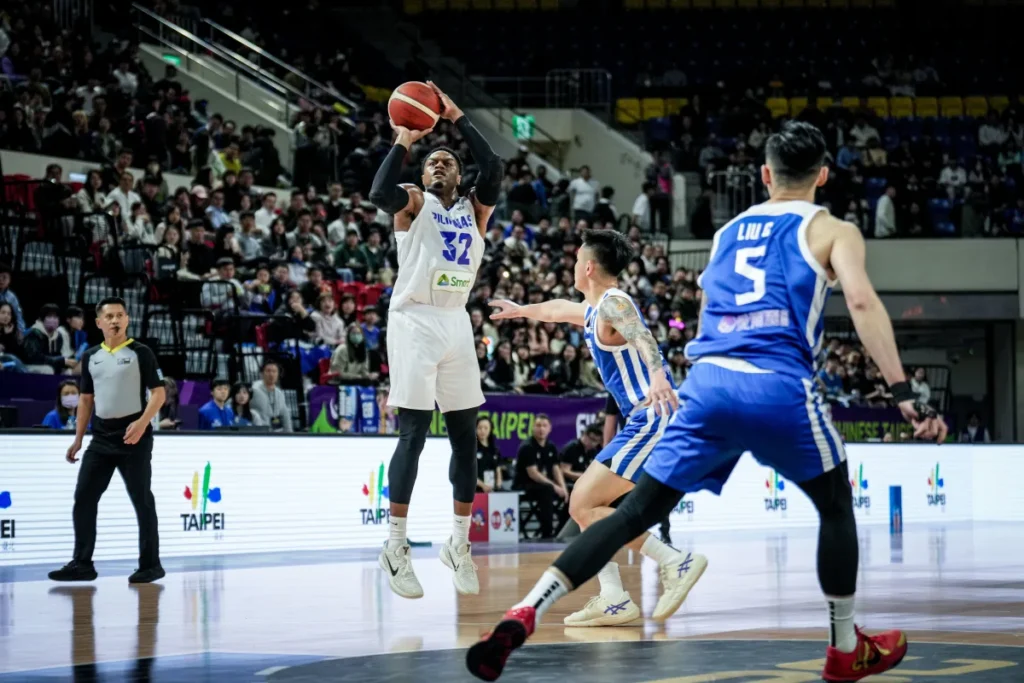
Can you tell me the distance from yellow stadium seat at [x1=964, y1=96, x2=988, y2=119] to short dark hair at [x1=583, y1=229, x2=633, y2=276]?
2938cm

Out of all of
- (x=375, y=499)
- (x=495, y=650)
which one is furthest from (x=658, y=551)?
(x=375, y=499)

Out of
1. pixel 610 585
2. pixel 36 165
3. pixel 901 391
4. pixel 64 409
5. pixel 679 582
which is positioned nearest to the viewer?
pixel 901 391

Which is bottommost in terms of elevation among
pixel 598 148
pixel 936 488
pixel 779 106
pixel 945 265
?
pixel 936 488

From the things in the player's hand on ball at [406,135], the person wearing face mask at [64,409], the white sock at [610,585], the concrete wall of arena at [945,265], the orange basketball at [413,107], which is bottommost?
the white sock at [610,585]

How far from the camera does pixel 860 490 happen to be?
68.9 feet

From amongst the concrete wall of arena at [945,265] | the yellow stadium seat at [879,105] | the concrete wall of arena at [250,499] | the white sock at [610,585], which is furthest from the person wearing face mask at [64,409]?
the yellow stadium seat at [879,105]

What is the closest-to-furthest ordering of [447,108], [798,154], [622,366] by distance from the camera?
[798,154] < [622,366] < [447,108]

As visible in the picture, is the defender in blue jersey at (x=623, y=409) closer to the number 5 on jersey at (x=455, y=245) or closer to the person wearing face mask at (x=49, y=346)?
the number 5 on jersey at (x=455, y=245)

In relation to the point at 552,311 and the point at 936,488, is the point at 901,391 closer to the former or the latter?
the point at 552,311

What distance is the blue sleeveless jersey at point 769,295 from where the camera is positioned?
4.89 m

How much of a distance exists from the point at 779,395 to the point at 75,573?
7.55 m

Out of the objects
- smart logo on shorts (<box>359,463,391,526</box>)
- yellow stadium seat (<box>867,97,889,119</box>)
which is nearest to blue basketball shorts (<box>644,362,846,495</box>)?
smart logo on shorts (<box>359,463,391,526</box>)

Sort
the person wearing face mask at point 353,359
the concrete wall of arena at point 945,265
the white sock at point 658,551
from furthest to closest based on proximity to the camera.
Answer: the concrete wall of arena at point 945,265
the person wearing face mask at point 353,359
the white sock at point 658,551

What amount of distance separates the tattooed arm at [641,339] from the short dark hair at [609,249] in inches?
16.5
